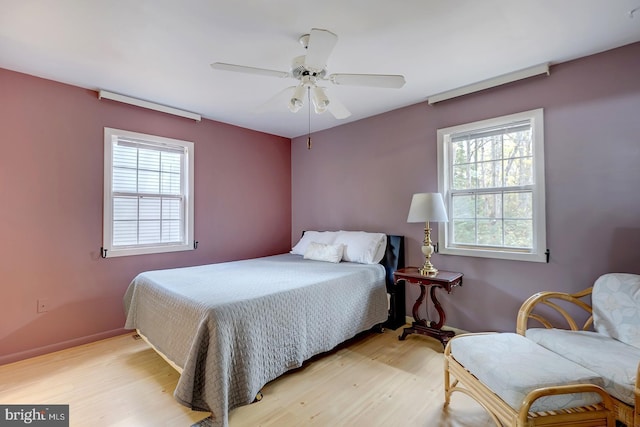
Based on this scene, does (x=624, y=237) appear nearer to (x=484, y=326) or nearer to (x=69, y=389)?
(x=484, y=326)

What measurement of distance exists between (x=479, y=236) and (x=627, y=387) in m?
1.64

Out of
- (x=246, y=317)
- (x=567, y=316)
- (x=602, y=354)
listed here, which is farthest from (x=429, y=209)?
(x=246, y=317)

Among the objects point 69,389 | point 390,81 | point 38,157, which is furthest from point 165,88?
point 69,389

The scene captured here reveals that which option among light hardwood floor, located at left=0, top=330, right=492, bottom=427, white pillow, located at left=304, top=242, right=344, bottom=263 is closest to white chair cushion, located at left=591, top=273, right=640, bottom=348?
light hardwood floor, located at left=0, top=330, right=492, bottom=427

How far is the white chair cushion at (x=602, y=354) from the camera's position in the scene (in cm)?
143

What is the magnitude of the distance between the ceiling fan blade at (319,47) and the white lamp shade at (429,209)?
1550 mm

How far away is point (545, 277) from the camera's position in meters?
2.50

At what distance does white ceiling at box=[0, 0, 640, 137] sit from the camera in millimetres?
1747

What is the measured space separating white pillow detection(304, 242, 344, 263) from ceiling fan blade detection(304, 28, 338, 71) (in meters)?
2.01

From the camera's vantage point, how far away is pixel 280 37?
2.04 meters

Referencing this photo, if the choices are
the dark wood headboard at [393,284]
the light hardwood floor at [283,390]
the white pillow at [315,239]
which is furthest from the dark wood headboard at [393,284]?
the white pillow at [315,239]

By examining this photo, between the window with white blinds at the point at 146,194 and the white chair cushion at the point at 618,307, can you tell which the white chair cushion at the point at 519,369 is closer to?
the white chair cushion at the point at 618,307

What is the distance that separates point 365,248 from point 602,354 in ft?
6.66

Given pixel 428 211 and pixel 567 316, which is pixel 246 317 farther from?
pixel 567 316
